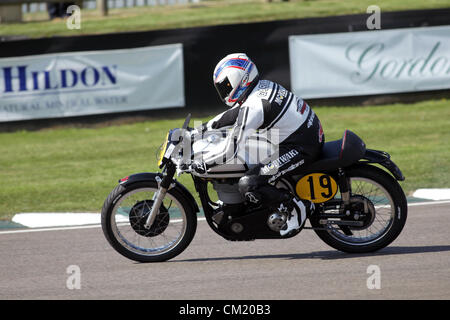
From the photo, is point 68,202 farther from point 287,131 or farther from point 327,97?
point 327,97

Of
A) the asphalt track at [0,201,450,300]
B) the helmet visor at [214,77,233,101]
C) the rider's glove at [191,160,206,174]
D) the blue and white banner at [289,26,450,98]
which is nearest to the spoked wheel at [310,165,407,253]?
the asphalt track at [0,201,450,300]

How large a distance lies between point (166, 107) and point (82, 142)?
207cm

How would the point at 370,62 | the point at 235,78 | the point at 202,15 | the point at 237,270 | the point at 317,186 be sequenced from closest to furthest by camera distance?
the point at 237,270
the point at 235,78
the point at 317,186
the point at 370,62
the point at 202,15

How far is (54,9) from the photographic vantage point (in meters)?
24.2

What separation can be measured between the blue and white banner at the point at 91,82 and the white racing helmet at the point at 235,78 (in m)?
9.31

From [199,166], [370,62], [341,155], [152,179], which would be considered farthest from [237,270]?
[370,62]

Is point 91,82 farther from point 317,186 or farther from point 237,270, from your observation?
point 237,270

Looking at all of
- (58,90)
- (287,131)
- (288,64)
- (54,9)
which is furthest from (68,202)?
(54,9)

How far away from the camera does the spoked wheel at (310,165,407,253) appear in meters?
6.84

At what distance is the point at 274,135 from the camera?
6770 millimetres

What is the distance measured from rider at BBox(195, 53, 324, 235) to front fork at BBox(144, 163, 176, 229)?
26 centimetres

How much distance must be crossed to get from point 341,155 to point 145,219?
1837 millimetres

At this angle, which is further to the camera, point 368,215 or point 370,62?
point 370,62

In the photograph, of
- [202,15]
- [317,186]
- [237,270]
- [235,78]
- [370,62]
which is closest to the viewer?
[237,270]
